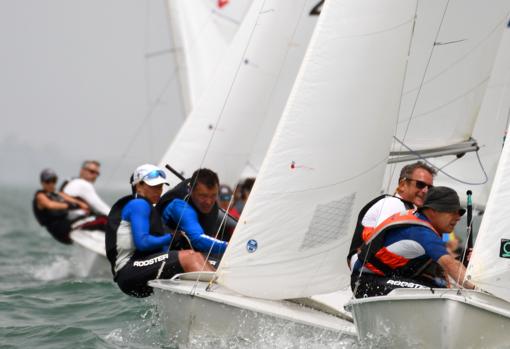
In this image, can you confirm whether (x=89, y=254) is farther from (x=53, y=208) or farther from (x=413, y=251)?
(x=413, y=251)

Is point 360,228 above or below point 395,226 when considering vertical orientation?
below

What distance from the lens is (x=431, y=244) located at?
5.63 m

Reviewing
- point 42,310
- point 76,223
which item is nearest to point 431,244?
point 42,310

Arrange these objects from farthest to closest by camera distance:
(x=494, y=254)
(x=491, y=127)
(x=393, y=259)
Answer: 1. (x=491, y=127)
2. (x=393, y=259)
3. (x=494, y=254)

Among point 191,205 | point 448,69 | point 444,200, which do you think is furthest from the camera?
point 448,69

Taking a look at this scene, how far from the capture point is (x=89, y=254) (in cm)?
1185

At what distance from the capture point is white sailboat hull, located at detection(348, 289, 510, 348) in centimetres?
519

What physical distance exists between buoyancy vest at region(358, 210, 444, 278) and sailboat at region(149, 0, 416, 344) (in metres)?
0.60

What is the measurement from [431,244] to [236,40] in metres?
7.08

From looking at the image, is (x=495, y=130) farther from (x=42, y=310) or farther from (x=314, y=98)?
(x=42, y=310)

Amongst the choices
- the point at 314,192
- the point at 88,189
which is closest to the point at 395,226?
the point at 314,192

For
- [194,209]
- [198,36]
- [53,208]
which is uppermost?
[198,36]

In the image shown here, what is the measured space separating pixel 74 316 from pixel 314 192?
99.0 inches

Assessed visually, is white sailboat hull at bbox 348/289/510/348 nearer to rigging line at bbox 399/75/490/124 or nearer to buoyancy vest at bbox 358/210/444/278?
buoyancy vest at bbox 358/210/444/278
